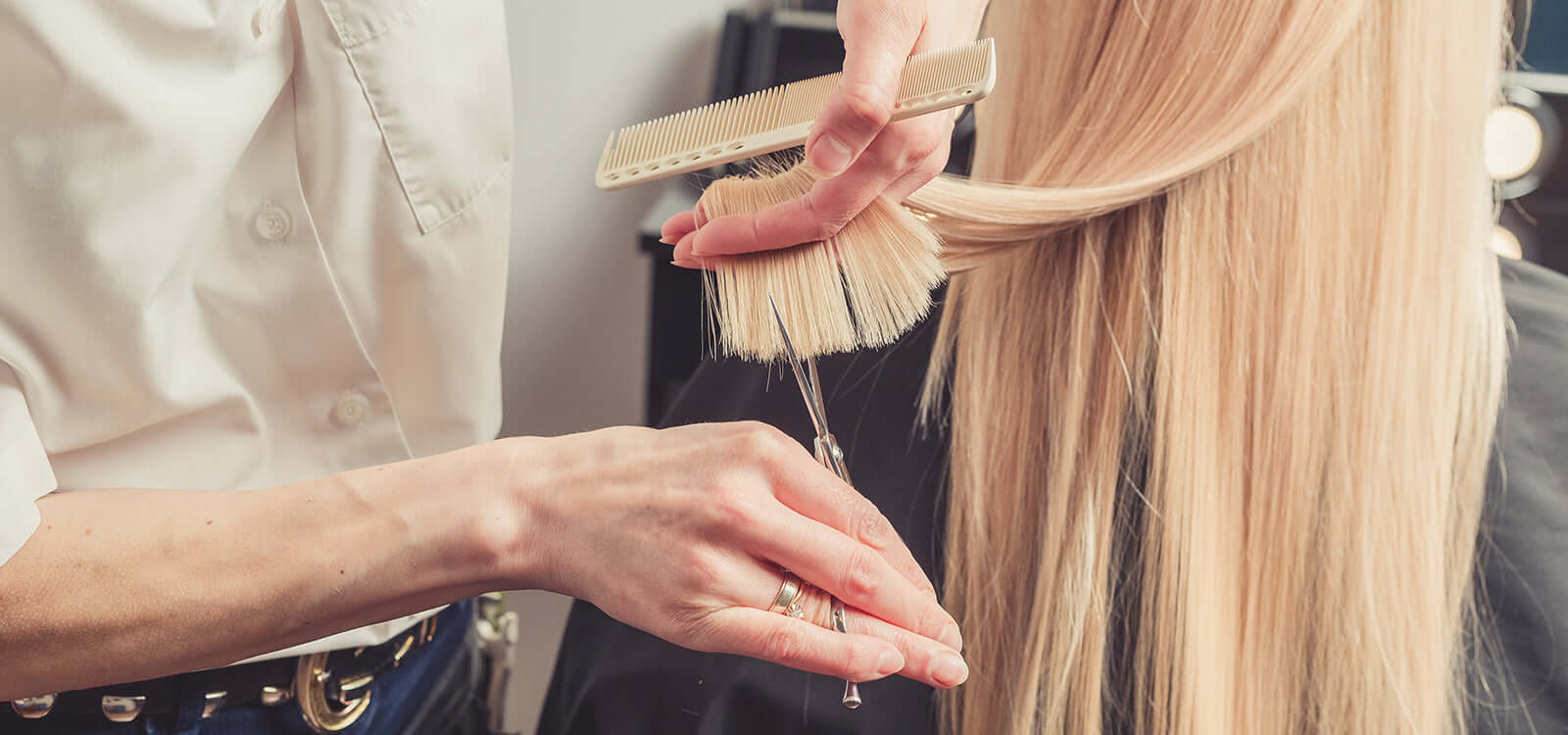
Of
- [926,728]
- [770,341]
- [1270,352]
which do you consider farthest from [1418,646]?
[770,341]

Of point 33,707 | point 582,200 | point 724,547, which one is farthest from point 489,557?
point 582,200

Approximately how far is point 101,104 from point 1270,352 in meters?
0.74

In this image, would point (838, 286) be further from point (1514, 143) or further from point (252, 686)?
point (1514, 143)

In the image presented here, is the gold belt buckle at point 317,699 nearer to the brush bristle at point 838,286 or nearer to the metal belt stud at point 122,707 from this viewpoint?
the metal belt stud at point 122,707

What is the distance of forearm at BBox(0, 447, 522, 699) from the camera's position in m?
0.56

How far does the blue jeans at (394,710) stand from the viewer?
678mm

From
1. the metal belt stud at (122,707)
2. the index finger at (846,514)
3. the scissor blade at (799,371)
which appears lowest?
the metal belt stud at (122,707)

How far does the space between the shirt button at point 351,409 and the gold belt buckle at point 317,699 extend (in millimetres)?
174

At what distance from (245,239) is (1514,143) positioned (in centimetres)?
159

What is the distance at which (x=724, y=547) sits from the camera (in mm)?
529

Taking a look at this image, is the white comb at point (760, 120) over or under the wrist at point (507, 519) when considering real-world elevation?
over

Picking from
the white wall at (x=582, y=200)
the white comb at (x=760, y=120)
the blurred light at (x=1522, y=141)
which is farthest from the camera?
the white wall at (x=582, y=200)

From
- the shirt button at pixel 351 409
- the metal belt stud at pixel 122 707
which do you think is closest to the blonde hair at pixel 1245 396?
the shirt button at pixel 351 409

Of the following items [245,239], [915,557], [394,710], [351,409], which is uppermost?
[245,239]
